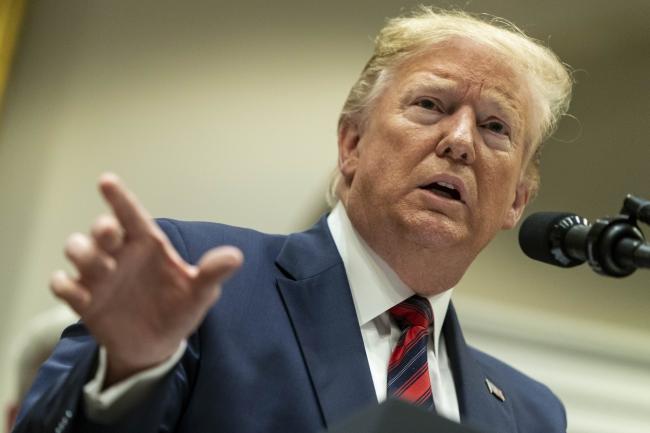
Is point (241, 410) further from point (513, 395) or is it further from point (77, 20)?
point (77, 20)

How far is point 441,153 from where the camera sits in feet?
5.79

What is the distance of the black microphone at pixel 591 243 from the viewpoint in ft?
3.72

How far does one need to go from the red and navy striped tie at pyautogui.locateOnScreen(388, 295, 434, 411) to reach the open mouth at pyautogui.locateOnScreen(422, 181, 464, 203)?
222mm

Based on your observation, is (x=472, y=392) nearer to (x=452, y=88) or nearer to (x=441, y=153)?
(x=441, y=153)

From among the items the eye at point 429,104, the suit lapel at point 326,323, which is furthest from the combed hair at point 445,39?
the suit lapel at point 326,323

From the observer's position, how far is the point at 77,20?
3322 millimetres

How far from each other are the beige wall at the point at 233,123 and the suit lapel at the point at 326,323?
1664 millimetres

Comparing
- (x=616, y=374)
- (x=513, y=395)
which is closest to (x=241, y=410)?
(x=513, y=395)

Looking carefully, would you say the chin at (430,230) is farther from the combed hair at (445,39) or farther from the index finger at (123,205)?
the index finger at (123,205)

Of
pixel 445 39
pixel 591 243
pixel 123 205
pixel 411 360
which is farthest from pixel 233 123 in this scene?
pixel 123 205

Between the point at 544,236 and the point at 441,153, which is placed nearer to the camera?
the point at 544,236

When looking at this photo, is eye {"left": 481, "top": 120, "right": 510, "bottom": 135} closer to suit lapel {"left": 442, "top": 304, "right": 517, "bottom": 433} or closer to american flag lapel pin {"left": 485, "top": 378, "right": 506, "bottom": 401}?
suit lapel {"left": 442, "top": 304, "right": 517, "bottom": 433}

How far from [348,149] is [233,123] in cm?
142

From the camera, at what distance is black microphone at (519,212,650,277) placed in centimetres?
113
